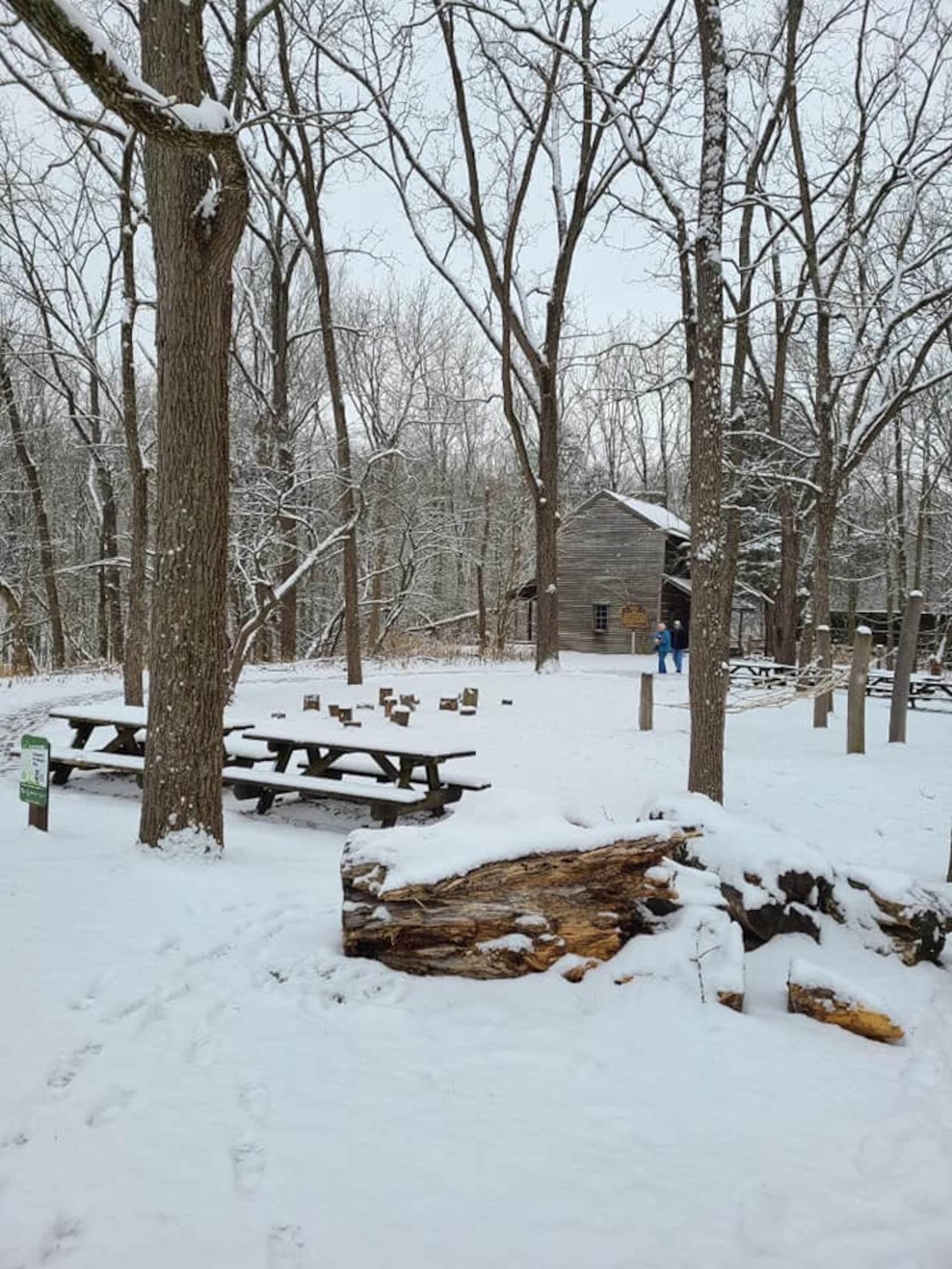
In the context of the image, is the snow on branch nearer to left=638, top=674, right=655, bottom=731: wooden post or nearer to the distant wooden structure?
left=638, top=674, right=655, bottom=731: wooden post

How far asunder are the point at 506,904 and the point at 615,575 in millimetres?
27398

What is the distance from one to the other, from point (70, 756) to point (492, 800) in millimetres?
5013

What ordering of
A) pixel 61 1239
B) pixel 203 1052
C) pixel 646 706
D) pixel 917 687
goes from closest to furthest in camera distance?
pixel 61 1239 → pixel 203 1052 → pixel 646 706 → pixel 917 687

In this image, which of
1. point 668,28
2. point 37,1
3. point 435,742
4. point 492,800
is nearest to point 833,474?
point 668,28

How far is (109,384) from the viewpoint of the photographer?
17.1 meters

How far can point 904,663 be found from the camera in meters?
10.4

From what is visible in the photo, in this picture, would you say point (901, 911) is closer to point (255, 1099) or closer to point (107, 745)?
point (255, 1099)

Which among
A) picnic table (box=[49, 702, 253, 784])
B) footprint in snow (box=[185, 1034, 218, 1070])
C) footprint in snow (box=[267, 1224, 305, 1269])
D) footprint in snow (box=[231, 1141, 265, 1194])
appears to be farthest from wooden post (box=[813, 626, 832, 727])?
footprint in snow (box=[267, 1224, 305, 1269])

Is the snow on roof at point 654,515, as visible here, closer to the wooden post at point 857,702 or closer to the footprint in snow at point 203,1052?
the wooden post at point 857,702

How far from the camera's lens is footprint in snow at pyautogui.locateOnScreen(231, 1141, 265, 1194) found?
2.38 m

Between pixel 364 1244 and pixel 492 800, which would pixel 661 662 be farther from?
pixel 364 1244

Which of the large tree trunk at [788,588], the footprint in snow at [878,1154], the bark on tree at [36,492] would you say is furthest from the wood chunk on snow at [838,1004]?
the bark on tree at [36,492]

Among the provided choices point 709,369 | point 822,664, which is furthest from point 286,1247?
point 822,664

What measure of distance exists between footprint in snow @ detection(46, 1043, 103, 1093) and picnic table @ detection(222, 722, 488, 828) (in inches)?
137
